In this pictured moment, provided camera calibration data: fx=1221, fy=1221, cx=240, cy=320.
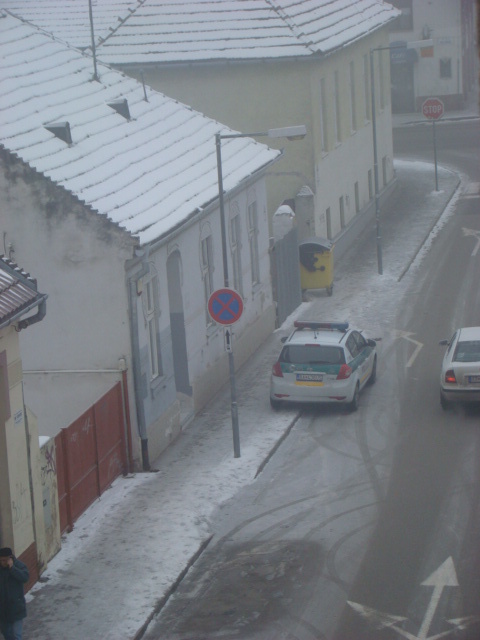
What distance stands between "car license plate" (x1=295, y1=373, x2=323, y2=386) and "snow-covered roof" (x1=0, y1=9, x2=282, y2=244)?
3.88m

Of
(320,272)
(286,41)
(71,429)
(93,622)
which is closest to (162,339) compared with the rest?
(71,429)

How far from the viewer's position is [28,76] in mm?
24797

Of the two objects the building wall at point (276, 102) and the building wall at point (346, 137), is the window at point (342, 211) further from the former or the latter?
the building wall at point (276, 102)

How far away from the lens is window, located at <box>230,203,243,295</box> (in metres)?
28.0

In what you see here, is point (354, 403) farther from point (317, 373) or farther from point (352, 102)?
point (352, 102)

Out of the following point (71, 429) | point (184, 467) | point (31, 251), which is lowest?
point (184, 467)

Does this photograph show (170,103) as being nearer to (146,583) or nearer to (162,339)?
(162,339)

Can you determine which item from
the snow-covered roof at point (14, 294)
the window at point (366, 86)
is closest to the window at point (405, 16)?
the window at point (366, 86)

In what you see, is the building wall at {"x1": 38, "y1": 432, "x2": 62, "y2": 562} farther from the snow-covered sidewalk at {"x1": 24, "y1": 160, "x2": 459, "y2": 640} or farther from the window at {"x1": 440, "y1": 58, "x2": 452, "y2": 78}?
the window at {"x1": 440, "y1": 58, "x2": 452, "y2": 78}

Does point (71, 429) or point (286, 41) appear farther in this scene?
point (286, 41)

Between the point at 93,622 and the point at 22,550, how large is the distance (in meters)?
1.64

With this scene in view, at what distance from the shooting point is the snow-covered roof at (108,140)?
21.6 metres

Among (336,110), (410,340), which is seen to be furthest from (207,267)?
(336,110)

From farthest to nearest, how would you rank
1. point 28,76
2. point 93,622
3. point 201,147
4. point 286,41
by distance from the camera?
point 286,41 < point 201,147 < point 28,76 < point 93,622
